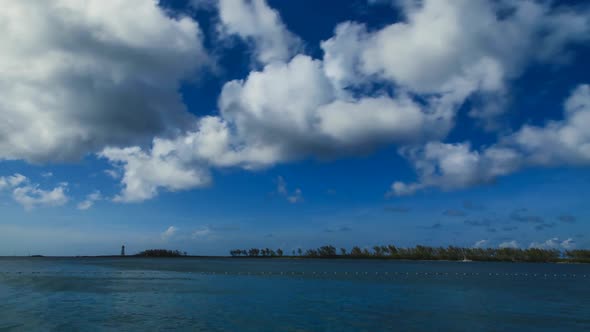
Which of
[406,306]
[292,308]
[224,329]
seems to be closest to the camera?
[224,329]

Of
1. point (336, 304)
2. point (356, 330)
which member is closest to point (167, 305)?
point (336, 304)

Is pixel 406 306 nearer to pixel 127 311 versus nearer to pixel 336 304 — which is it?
pixel 336 304

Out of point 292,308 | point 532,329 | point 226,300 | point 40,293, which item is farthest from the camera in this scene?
point 40,293

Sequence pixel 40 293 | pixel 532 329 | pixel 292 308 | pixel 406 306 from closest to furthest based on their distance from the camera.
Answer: pixel 532 329 < pixel 292 308 < pixel 406 306 < pixel 40 293

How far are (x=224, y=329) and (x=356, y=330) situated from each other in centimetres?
970

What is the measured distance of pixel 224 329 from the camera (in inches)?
1222

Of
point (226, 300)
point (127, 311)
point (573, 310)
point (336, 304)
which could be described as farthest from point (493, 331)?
point (127, 311)

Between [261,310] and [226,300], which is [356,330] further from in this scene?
[226,300]

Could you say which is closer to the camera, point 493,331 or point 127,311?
point 493,331

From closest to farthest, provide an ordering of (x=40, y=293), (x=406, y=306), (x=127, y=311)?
(x=127, y=311), (x=406, y=306), (x=40, y=293)

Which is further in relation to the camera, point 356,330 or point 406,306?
point 406,306

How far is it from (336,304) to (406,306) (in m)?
7.35

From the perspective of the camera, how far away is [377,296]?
177 ft

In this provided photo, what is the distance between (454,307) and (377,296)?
11095mm
